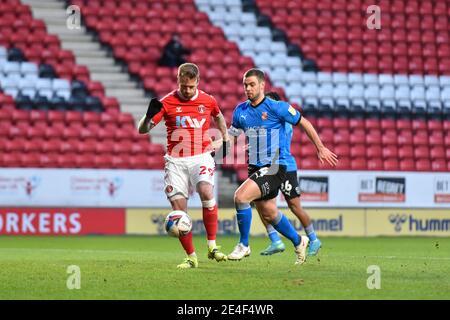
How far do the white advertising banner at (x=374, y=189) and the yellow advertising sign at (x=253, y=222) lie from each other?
21cm

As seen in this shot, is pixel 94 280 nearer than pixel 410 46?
Yes

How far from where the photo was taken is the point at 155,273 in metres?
9.10

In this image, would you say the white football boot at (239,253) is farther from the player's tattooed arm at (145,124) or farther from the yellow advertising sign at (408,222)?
the yellow advertising sign at (408,222)

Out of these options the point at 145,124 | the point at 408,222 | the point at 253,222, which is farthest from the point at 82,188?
the point at 145,124

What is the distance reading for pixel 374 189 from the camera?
20.0m

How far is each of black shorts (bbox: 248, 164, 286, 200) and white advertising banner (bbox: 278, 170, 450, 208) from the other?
906cm

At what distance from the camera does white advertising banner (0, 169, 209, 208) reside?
1848cm

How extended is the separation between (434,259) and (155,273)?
14.0ft

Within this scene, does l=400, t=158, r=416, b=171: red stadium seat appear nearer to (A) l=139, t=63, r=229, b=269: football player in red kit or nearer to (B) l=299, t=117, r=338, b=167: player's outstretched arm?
(B) l=299, t=117, r=338, b=167: player's outstretched arm

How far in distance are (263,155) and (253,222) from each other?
28.8ft

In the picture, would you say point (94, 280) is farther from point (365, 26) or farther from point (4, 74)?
point (365, 26)

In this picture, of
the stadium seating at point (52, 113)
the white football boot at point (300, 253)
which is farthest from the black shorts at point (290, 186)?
the stadium seating at point (52, 113)

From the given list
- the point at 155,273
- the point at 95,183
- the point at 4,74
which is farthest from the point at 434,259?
the point at 4,74

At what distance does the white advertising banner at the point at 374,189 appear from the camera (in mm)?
19703
